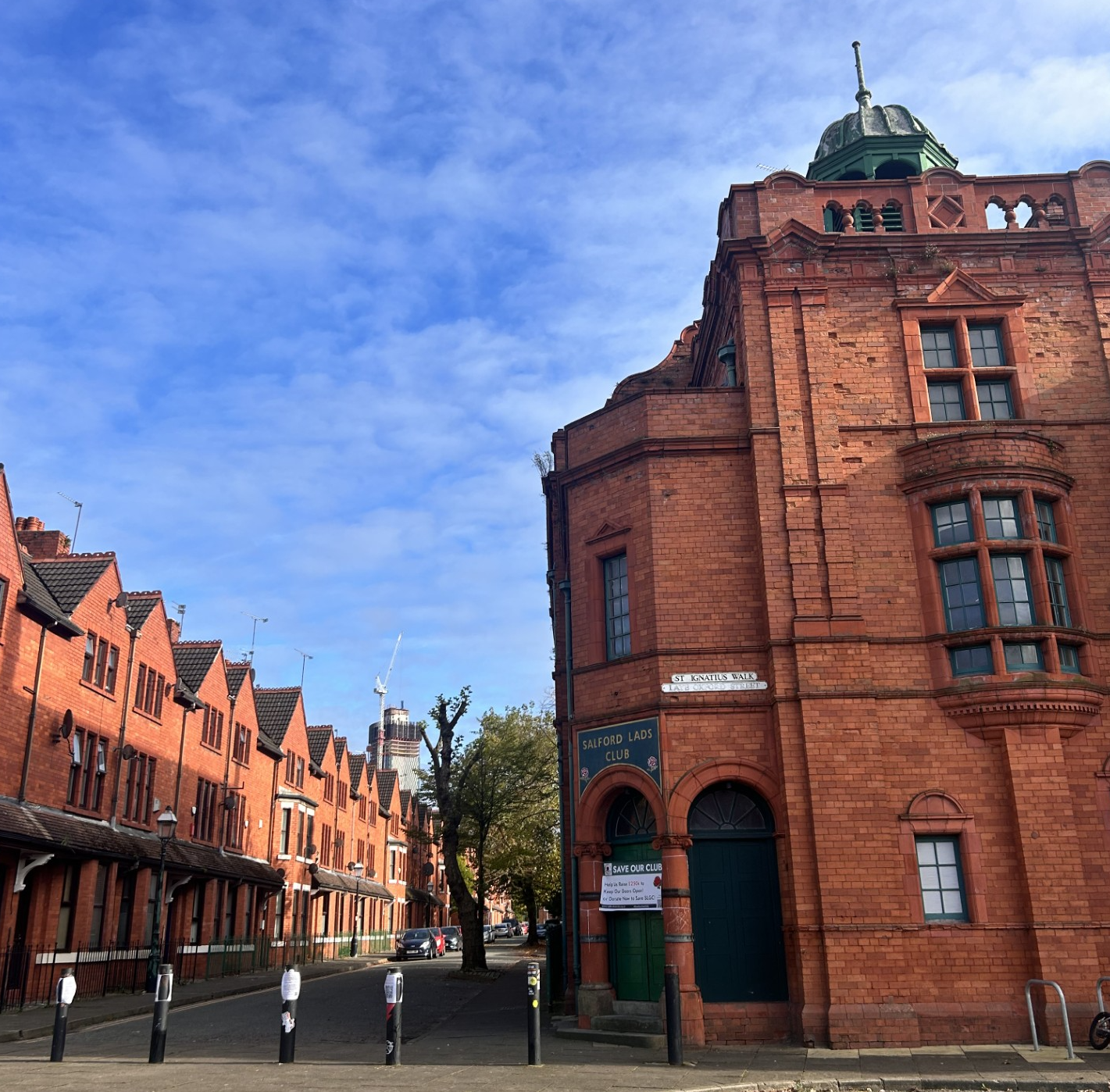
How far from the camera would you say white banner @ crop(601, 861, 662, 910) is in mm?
17031

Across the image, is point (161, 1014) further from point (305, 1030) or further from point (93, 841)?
point (93, 841)

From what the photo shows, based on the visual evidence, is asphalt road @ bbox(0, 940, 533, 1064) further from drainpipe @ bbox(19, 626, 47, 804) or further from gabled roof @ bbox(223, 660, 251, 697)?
gabled roof @ bbox(223, 660, 251, 697)

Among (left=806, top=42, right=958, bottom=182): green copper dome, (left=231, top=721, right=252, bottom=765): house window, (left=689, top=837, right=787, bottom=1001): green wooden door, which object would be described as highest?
(left=806, top=42, right=958, bottom=182): green copper dome

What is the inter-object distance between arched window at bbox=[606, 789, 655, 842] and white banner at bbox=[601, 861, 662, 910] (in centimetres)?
51

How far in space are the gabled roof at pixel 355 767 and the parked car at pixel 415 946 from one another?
10.5 m

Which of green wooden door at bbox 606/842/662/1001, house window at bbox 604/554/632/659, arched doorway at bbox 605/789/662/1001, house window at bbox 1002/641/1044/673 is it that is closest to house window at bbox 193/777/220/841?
house window at bbox 604/554/632/659

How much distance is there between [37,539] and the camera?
29.6 m

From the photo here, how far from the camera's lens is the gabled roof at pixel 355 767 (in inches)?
2314

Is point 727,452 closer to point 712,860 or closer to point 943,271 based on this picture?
point 943,271

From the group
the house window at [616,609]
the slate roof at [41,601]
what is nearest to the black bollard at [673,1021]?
→ the house window at [616,609]

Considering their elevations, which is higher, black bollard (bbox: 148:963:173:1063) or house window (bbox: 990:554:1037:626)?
house window (bbox: 990:554:1037:626)

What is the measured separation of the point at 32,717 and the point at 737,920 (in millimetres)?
15824

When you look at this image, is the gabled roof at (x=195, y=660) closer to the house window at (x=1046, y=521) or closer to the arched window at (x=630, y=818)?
the arched window at (x=630, y=818)

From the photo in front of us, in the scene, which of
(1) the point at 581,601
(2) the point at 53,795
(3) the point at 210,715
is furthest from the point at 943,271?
(3) the point at 210,715
